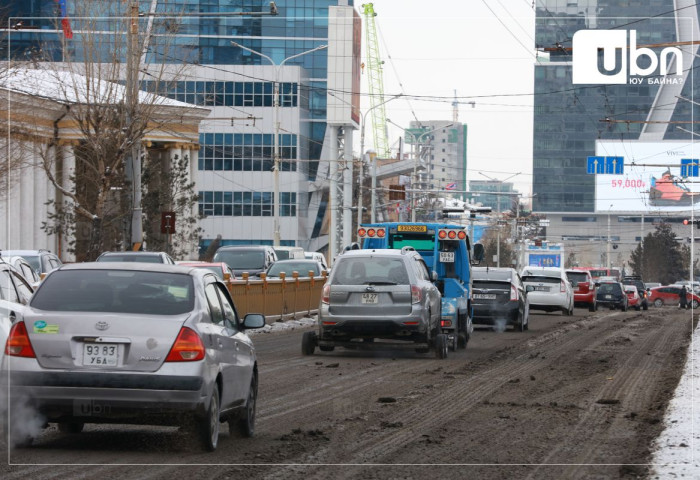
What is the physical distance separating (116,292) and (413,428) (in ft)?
11.0

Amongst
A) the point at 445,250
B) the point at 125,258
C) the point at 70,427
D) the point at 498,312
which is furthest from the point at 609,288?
the point at 70,427

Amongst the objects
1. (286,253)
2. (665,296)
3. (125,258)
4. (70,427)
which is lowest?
(665,296)

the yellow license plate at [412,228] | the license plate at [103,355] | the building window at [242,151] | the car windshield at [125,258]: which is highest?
the building window at [242,151]

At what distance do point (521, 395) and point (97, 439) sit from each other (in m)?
6.23

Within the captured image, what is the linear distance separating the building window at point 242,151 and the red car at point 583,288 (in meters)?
38.6

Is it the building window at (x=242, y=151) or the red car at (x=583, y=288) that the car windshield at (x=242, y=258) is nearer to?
the red car at (x=583, y=288)

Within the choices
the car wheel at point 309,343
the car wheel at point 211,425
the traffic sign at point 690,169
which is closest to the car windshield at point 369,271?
the car wheel at point 309,343

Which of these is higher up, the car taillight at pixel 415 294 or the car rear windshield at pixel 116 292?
the car rear windshield at pixel 116 292

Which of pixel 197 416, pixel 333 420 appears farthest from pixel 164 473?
pixel 333 420

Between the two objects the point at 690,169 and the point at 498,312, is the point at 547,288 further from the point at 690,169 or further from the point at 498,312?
the point at 690,169

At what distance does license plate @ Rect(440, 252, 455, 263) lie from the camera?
24281 mm

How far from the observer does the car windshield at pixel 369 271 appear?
20.0 m

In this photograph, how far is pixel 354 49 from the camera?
33.1 meters

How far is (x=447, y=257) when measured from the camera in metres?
24.4
